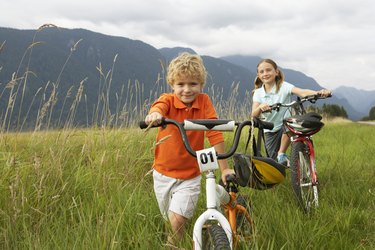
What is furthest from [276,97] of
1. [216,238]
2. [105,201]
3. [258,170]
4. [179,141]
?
[216,238]

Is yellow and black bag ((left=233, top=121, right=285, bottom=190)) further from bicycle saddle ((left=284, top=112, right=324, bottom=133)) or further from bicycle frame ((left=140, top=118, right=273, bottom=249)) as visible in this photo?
bicycle saddle ((left=284, top=112, right=324, bottom=133))

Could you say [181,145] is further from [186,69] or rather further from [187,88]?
[186,69]

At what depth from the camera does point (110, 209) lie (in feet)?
9.87

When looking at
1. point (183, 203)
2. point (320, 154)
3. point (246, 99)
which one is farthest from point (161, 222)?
point (246, 99)

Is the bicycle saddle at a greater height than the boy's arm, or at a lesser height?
greater

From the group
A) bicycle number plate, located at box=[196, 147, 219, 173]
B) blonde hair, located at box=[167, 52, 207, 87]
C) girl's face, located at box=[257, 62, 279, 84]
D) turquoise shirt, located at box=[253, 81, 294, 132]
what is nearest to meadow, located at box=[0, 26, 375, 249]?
bicycle number plate, located at box=[196, 147, 219, 173]

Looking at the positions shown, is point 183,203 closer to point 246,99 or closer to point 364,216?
point 364,216

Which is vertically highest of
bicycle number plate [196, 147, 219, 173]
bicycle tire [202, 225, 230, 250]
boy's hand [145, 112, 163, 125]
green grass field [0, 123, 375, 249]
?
boy's hand [145, 112, 163, 125]

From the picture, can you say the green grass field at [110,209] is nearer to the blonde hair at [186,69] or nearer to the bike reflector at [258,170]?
the bike reflector at [258,170]

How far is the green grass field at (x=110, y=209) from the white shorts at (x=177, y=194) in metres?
0.13

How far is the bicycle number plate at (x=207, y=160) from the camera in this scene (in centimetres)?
191

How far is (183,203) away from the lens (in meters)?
2.73

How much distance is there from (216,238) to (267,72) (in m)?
3.35

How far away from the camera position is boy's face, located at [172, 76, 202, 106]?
270 centimetres
